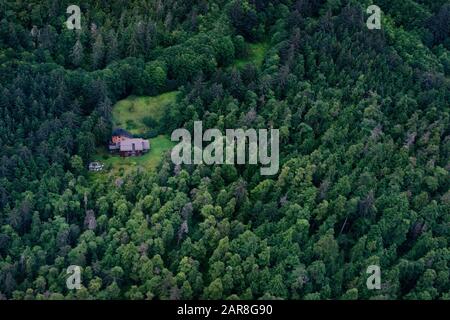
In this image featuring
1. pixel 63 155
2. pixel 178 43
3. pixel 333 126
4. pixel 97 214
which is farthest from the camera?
pixel 178 43

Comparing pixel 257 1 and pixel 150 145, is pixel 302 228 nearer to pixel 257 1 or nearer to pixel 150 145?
pixel 150 145

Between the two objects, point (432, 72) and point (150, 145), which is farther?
point (432, 72)

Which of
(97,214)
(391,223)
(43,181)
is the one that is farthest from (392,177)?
(43,181)

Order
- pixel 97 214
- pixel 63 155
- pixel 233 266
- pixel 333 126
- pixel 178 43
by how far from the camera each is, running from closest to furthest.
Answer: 1. pixel 233 266
2. pixel 97 214
3. pixel 63 155
4. pixel 333 126
5. pixel 178 43

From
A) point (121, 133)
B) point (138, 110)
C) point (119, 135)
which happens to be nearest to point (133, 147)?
point (119, 135)

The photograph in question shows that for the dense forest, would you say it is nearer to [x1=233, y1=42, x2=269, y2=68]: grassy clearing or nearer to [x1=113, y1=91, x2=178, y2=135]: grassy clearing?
[x1=233, y1=42, x2=269, y2=68]: grassy clearing

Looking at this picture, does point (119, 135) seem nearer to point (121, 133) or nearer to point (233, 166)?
point (121, 133)
